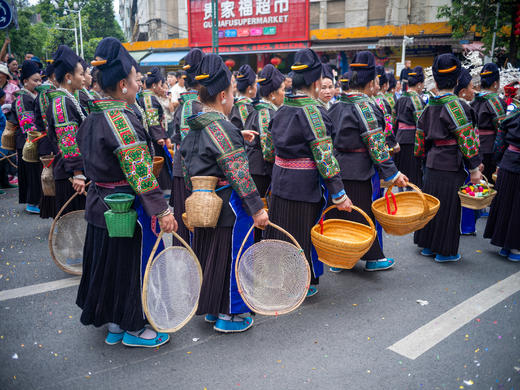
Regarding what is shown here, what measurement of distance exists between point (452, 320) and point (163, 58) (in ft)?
80.8

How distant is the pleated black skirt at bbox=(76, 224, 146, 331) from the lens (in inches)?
115

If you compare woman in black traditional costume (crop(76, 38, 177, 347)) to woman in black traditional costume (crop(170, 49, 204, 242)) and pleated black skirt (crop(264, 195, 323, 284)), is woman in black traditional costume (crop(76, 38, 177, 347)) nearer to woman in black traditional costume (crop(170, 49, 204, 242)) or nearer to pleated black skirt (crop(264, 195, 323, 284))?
pleated black skirt (crop(264, 195, 323, 284))

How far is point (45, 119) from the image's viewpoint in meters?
4.73

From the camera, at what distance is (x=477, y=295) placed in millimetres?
3938

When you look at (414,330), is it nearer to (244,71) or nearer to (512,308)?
(512,308)

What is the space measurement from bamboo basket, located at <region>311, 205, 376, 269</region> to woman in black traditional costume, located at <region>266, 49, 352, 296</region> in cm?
19

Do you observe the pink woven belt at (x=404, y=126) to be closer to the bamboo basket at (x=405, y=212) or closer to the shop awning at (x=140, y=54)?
the bamboo basket at (x=405, y=212)

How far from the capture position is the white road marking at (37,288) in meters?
3.91

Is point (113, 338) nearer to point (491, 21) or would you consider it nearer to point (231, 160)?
point (231, 160)

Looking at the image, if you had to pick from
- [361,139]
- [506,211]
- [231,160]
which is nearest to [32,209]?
[231,160]

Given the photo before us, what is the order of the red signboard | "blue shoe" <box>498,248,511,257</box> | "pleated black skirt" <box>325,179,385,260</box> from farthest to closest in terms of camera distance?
the red signboard
"blue shoe" <box>498,248,511,257</box>
"pleated black skirt" <box>325,179,385,260</box>

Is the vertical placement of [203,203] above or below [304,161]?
below

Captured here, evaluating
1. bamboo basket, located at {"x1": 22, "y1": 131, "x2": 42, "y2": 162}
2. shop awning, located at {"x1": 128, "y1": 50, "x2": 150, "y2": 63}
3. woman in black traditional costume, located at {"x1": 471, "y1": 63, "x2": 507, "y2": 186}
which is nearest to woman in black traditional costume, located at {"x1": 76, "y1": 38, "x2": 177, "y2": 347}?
bamboo basket, located at {"x1": 22, "y1": 131, "x2": 42, "y2": 162}

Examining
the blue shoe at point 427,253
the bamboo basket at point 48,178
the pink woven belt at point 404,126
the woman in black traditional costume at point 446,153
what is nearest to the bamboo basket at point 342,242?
the woman in black traditional costume at point 446,153
